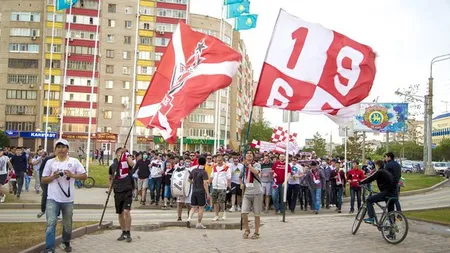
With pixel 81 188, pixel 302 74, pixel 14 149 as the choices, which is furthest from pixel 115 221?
pixel 81 188

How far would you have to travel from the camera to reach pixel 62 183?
8844mm

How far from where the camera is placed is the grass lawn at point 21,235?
8883mm

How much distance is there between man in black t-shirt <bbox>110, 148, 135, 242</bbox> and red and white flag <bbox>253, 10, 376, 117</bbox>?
3.54 m

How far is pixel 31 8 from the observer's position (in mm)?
78438

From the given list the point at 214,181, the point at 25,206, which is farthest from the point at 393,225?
the point at 25,206

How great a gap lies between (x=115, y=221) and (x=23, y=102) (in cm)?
7051

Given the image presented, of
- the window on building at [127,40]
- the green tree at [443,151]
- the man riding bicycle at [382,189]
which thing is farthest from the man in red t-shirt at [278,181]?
the green tree at [443,151]

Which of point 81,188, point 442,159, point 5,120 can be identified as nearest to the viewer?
point 81,188

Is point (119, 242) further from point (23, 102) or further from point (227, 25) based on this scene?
point (227, 25)

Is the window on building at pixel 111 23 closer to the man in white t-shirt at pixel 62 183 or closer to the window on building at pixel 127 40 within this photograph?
the window on building at pixel 127 40

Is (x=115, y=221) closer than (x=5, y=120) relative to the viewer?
Yes

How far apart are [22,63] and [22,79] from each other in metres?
2.62

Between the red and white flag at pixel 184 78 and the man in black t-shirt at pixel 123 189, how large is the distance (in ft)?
4.51

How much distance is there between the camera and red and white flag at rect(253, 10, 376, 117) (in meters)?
11.6
